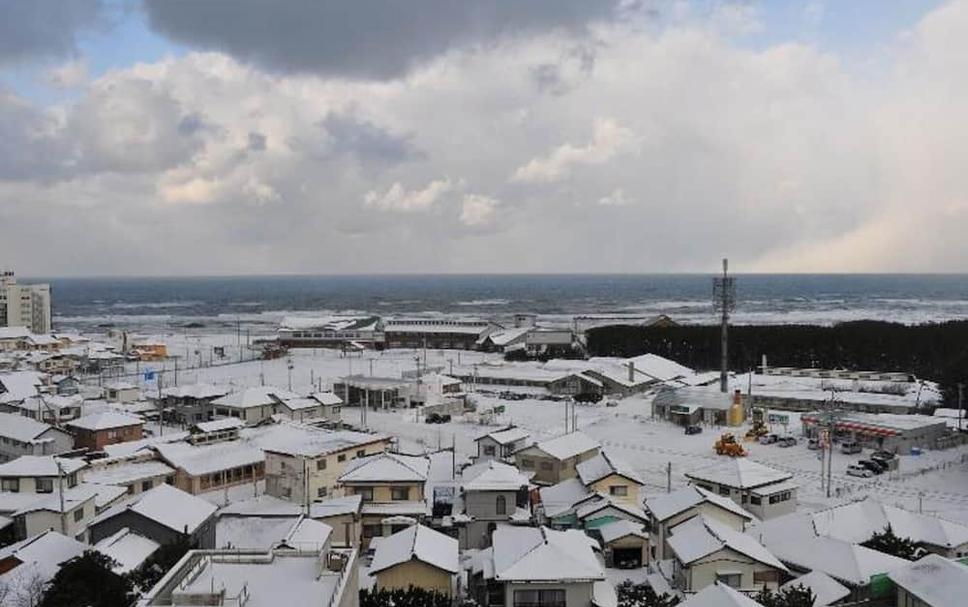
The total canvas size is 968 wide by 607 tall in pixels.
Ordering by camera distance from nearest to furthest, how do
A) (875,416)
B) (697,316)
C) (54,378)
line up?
(875,416)
(54,378)
(697,316)

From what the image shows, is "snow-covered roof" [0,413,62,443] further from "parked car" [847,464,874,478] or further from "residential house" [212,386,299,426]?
"parked car" [847,464,874,478]

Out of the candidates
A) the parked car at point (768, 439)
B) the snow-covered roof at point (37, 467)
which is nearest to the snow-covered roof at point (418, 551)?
the snow-covered roof at point (37, 467)

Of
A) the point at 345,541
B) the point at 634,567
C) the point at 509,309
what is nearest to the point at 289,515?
the point at 345,541

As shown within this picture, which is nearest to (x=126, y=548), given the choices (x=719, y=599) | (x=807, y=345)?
(x=719, y=599)

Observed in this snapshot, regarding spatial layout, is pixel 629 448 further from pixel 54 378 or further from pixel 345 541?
pixel 54 378

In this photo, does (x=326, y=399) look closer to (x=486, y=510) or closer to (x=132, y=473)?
(x=132, y=473)

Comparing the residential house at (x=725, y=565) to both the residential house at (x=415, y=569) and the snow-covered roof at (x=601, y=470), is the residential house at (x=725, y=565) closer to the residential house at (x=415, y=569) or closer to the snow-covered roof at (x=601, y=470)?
the residential house at (x=415, y=569)
